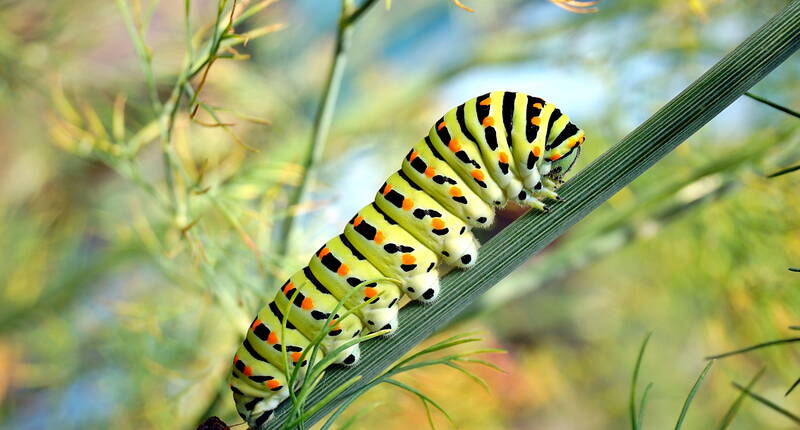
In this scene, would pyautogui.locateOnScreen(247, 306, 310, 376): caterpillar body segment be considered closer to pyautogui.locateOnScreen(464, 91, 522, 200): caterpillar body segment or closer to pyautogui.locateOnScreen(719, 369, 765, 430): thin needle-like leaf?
pyautogui.locateOnScreen(464, 91, 522, 200): caterpillar body segment

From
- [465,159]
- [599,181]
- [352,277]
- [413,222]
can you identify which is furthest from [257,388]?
[599,181]

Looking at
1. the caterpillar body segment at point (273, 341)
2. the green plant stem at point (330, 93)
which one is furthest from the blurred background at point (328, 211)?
the caterpillar body segment at point (273, 341)

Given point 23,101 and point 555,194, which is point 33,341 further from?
point 555,194

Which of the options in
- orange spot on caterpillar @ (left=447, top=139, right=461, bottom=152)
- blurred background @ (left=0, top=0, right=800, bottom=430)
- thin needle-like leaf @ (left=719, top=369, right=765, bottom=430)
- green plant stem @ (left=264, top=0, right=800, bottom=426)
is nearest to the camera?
green plant stem @ (left=264, top=0, right=800, bottom=426)

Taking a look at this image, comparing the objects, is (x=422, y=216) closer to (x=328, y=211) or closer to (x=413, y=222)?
(x=413, y=222)

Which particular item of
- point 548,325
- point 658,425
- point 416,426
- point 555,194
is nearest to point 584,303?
point 548,325

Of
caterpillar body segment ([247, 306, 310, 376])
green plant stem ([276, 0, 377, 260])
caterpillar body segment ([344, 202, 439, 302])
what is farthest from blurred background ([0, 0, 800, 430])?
caterpillar body segment ([344, 202, 439, 302])

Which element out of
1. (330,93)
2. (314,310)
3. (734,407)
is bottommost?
(734,407)
